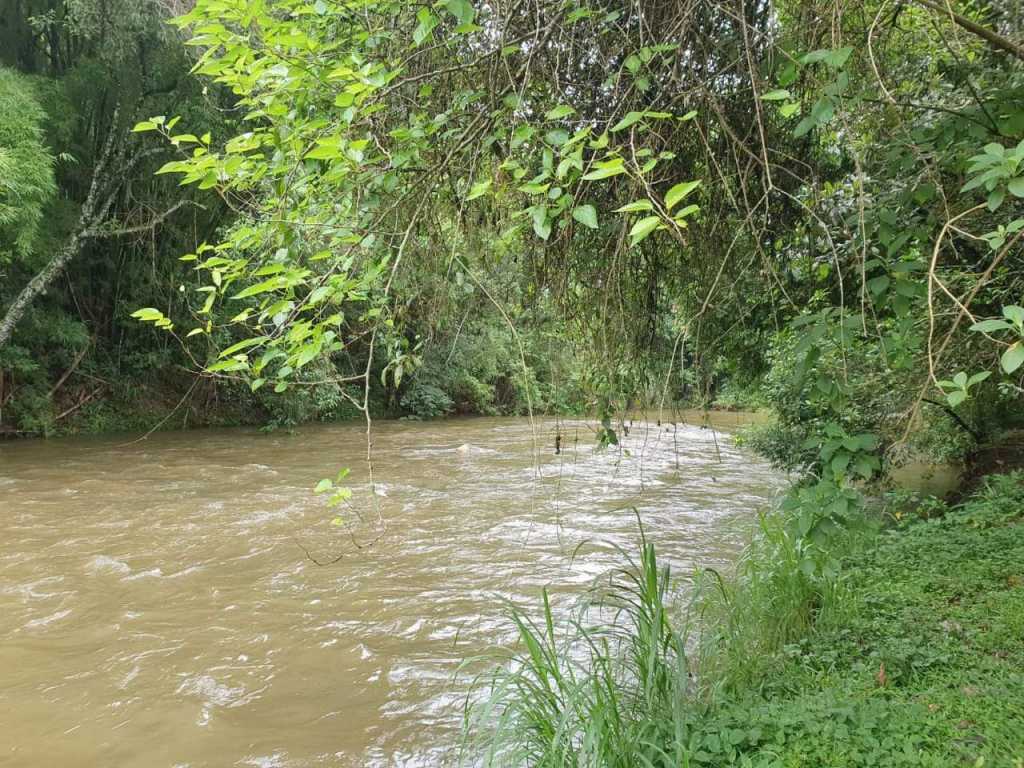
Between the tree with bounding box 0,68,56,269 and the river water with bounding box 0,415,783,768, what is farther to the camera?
the tree with bounding box 0,68,56,269

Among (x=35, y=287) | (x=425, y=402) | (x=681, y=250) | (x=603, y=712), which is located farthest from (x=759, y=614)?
(x=425, y=402)

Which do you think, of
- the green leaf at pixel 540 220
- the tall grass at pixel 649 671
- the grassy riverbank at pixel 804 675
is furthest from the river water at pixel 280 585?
the green leaf at pixel 540 220

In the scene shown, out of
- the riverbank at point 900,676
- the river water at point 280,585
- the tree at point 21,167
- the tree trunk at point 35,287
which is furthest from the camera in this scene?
the tree trunk at point 35,287

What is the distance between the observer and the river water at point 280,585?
3602mm

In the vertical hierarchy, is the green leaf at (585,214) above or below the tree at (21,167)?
below

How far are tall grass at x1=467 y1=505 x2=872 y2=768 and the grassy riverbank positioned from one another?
10 millimetres

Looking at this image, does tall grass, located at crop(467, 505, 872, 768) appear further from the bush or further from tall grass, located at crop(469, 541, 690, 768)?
the bush

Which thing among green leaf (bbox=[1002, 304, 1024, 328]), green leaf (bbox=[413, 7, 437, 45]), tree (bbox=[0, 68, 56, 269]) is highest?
tree (bbox=[0, 68, 56, 269])

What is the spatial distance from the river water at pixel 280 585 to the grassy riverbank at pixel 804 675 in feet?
1.75

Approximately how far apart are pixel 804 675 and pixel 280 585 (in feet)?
13.7

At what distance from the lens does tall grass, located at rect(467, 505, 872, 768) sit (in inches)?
99.1

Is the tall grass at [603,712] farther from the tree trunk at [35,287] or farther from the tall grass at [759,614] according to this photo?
the tree trunk at [35,287]

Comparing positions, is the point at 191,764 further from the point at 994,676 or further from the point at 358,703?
the point at 994,676

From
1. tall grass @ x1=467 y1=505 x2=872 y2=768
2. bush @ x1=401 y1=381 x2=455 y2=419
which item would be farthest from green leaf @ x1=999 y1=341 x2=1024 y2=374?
bush @ x1=401 y1=381 x2=455 y2=419
